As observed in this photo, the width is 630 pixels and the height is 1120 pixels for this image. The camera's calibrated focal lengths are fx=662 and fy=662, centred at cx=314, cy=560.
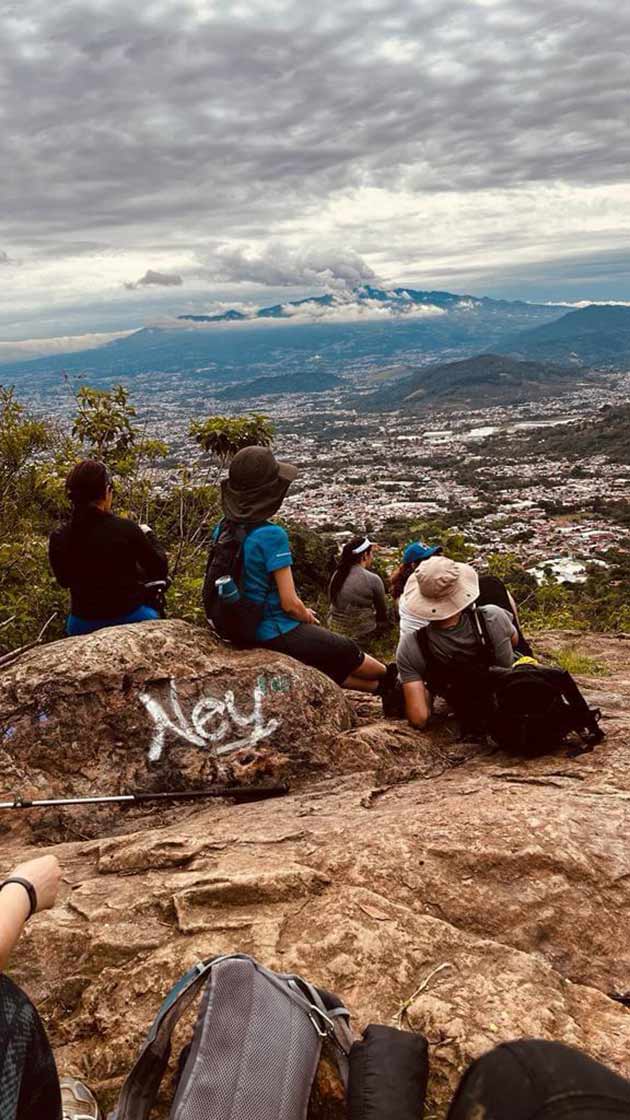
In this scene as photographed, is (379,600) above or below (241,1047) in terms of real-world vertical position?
below

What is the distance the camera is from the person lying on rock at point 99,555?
543 centimetres

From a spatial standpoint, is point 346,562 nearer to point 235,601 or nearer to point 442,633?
point 235,601

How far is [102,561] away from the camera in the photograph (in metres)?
5.49

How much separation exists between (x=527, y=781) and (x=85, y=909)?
9.89 feet

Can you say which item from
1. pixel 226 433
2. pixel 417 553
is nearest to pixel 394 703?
pixel 417 553

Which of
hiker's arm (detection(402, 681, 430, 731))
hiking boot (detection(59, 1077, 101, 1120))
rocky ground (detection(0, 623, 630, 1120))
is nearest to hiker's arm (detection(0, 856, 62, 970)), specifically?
hiking boot (detection(59, 1077, 101, 1120))

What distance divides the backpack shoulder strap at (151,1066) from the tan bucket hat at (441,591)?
3254 millimetres

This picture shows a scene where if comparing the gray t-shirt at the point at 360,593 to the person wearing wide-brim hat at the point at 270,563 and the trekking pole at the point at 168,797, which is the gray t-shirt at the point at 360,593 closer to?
the person wearing wide-brim hat at the point at 270,563

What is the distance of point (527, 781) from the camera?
4734 millimetres

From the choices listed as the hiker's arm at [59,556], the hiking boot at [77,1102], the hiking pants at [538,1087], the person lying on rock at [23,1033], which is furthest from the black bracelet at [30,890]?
the hiker's arm at [59,556]

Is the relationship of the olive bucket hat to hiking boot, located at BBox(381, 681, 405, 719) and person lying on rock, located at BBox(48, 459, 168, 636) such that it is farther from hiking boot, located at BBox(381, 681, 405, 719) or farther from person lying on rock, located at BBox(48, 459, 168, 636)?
hiking boot, located at BBox(381, 681, 405, 719)

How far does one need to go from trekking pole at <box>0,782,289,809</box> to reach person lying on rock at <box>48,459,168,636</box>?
5.63ft

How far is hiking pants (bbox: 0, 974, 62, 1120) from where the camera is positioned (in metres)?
2.06

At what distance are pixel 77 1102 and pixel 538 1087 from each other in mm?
1786
